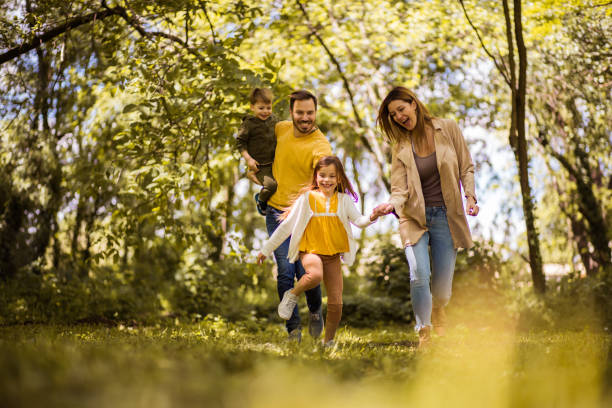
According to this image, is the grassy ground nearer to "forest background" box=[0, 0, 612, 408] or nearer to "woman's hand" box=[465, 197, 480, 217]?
"forest background" box=[0, 0, 612, 408]

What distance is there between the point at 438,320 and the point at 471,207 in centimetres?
100

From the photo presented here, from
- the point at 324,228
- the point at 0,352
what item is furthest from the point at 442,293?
the point at 0,352

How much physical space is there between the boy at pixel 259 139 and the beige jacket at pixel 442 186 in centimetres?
109

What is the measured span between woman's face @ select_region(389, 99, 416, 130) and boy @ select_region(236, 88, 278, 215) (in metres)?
1.05

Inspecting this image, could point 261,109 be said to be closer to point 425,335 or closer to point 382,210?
point 382,210

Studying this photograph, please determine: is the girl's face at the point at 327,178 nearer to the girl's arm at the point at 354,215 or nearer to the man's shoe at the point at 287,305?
the girl's arm at the point at 354,215

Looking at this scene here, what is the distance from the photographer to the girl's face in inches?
169

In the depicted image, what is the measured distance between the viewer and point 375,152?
10.9m

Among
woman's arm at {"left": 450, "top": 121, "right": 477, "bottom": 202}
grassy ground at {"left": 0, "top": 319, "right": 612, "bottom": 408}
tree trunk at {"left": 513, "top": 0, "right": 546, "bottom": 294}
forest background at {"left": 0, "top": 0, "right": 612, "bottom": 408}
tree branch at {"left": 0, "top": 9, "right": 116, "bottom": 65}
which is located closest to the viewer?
grassy ground at {"left": 0, "top": 319, "right": 612, "bottom": 408}

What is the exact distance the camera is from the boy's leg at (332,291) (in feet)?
14.1

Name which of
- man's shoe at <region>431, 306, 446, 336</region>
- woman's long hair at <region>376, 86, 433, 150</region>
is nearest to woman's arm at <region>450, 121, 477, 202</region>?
woman's long hair at <region>376, 86, 433, 150</region>

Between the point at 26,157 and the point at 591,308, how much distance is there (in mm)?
8556

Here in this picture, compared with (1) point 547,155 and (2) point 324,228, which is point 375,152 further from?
(2) point 324,228

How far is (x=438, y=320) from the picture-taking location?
4.61m
